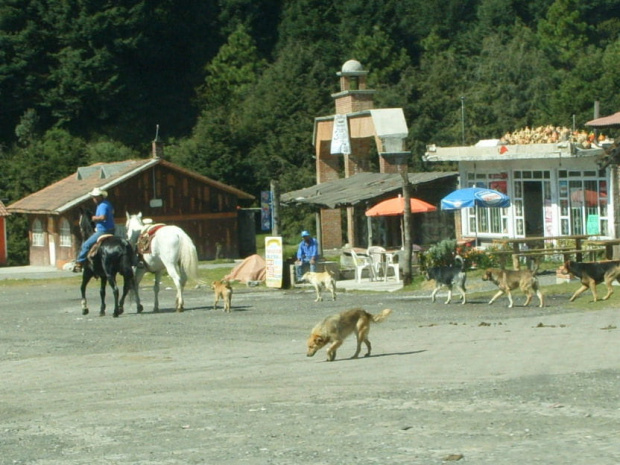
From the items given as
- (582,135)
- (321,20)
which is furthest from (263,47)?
(582,135)

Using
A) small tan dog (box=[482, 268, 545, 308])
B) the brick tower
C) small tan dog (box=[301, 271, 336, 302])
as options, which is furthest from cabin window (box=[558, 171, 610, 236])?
small tan dog (box=[482, 268, 545, 308])

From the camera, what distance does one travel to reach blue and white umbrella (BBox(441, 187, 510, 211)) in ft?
118

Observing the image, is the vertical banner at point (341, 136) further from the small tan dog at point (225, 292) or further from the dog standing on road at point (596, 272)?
the dog standing on road at point (596, 272)

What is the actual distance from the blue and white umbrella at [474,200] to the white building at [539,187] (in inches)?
79.9

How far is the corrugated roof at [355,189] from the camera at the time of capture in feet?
131

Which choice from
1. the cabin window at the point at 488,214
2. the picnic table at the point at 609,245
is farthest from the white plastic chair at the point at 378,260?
the picnic table at the point at 609,245

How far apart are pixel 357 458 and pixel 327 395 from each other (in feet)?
11.1

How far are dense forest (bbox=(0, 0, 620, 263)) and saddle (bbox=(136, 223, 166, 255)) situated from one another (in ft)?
126

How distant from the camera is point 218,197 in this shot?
63312 mm

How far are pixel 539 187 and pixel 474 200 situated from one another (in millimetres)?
4193

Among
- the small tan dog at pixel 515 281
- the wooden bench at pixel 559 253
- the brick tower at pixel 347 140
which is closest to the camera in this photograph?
the small tan dog at pixel 515 281

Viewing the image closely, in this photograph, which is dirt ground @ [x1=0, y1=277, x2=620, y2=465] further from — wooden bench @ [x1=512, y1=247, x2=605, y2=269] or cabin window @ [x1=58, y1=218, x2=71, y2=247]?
cabin window @ [x1=58, y1=218, x2=71, y2=247]

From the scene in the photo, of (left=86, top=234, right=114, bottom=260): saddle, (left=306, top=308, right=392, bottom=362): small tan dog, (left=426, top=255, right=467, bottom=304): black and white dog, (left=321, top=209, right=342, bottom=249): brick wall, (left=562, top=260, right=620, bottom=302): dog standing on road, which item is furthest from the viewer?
(left=321, top=209, right=342, bottom=249): brick wall

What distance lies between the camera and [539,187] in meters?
39.2
